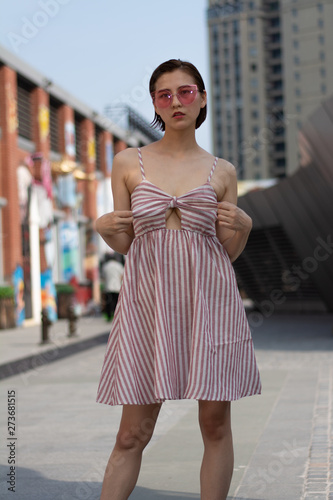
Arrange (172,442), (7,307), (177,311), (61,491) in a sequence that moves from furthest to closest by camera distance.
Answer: (7,307), (172,442), (61,491), (177,311)

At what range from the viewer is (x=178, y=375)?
3.28 m

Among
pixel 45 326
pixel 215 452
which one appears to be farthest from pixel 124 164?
pixel 45 326

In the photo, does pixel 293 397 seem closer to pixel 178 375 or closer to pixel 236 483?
pixel 236 483

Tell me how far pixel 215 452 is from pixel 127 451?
1.12 feet

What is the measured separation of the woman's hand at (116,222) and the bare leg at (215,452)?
0.74m

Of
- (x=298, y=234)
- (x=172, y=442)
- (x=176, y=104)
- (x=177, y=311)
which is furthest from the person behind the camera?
(x=298, y=234)

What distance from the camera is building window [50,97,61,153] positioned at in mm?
32000

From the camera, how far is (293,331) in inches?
707

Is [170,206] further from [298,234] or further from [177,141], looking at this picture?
[298,234]

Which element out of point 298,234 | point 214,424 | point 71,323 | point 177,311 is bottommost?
point 71,323

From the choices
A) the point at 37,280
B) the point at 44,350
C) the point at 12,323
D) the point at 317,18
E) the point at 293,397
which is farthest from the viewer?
Result: the point at 317,18

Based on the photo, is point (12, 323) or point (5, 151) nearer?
point (12, 323)

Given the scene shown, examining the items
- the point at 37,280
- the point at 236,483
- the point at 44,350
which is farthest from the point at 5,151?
the point at 236,483

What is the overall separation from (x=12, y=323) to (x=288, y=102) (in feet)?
340
